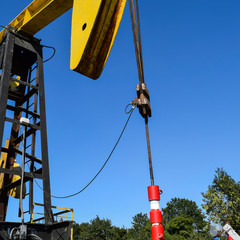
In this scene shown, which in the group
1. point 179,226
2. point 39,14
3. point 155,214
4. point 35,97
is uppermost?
point 39,14

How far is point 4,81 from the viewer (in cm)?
808

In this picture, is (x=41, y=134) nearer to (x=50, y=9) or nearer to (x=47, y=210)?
(x=47, y=210)

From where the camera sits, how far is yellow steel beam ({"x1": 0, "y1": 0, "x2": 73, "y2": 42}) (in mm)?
8781

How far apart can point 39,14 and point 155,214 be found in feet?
27.3

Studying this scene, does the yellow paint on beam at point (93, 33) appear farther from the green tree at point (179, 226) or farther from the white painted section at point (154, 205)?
the green tree at point (179, 226)

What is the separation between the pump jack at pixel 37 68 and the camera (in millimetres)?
4453

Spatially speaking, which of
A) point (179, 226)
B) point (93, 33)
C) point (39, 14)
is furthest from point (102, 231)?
point (93, 33)

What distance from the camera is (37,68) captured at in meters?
9.42

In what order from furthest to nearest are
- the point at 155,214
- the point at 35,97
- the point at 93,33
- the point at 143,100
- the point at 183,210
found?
the point at 183,210 < the point at 35,97 < the point at 93,33 < the point at 143,100 < the point at 155,214

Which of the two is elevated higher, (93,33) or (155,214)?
(93,33)

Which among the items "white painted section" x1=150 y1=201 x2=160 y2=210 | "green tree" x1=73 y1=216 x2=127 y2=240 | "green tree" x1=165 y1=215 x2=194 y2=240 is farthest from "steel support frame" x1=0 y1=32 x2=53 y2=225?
"green tree" x1=165 y1=215 x2=194 y2=240

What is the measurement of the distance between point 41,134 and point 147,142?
223 inches

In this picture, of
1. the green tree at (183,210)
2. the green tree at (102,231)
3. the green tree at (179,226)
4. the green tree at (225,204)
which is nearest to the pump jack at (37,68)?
the green tree at (225,204)

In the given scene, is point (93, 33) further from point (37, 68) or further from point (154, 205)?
point (37, 68)
